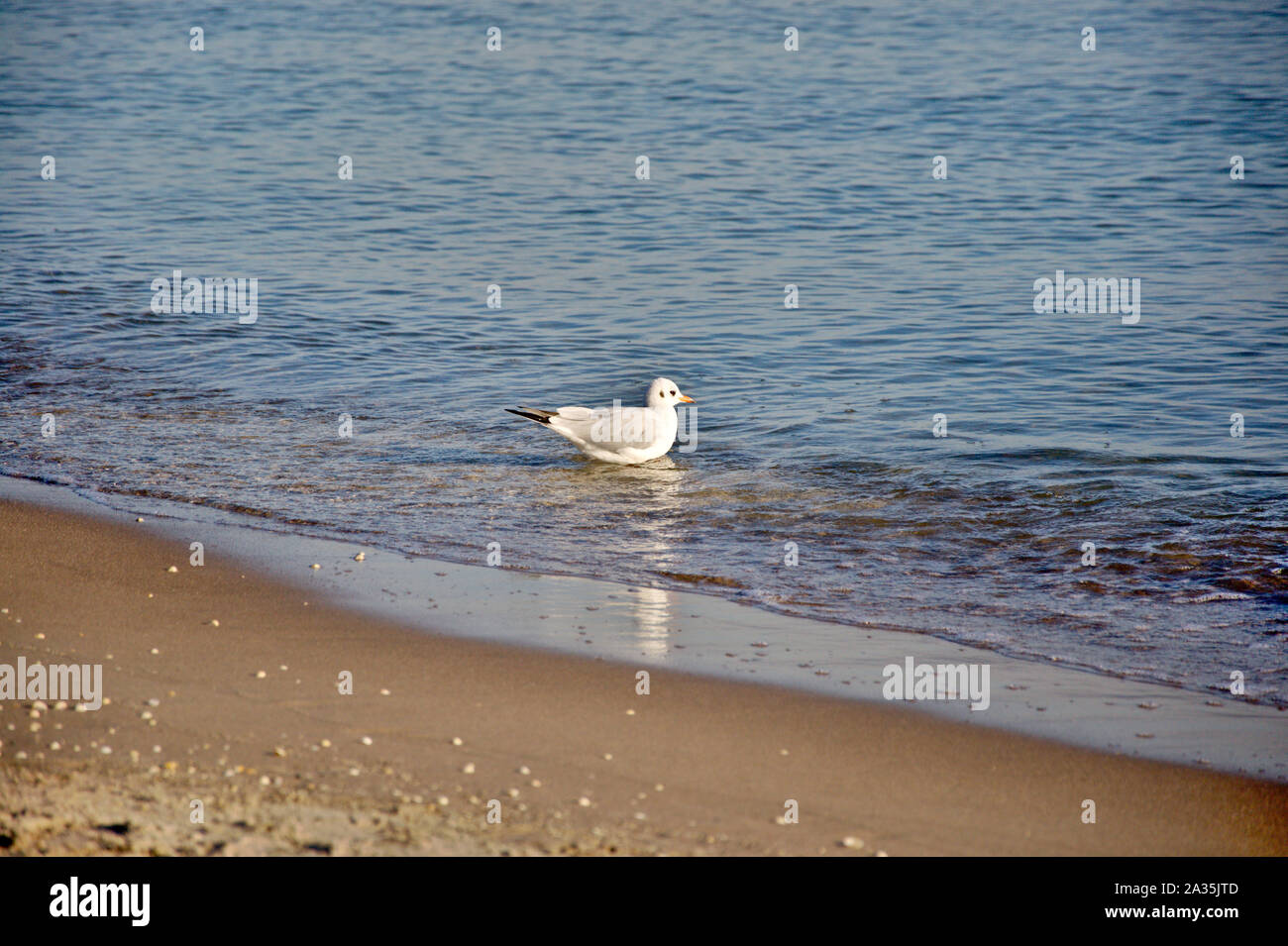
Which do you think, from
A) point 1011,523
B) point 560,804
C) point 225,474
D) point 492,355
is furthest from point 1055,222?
point 560,804

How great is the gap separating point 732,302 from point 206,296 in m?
5.75

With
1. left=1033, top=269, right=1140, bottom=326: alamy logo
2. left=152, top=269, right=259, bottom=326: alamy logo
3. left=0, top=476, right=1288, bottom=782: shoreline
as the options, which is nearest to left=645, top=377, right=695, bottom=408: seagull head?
left=0, top=476, right=1288, bottom=782: shoreline

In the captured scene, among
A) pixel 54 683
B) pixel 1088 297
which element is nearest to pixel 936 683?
pixel 54 683

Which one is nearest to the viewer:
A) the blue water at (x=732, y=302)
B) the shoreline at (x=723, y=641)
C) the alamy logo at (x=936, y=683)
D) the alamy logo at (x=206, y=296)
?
the shoreline at (x=723, y=641)

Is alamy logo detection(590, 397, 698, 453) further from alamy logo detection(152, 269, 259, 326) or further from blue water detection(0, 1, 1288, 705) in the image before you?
alamy logo detection(152, 269, 259, 326)

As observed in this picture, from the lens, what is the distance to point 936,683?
570 cm

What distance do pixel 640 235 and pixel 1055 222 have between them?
506cm

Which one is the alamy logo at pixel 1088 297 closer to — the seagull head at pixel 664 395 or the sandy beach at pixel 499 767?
the seagull head at pixel 664 395

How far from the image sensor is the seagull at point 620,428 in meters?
9.21

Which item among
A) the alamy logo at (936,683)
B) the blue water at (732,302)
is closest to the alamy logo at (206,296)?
the blue water at (732,302)

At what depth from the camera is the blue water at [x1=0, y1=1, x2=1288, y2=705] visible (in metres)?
7.78

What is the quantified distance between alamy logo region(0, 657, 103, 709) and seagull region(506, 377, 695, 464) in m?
4.19

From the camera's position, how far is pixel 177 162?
21.4 meters

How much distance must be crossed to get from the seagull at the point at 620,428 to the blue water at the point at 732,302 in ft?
0.66
